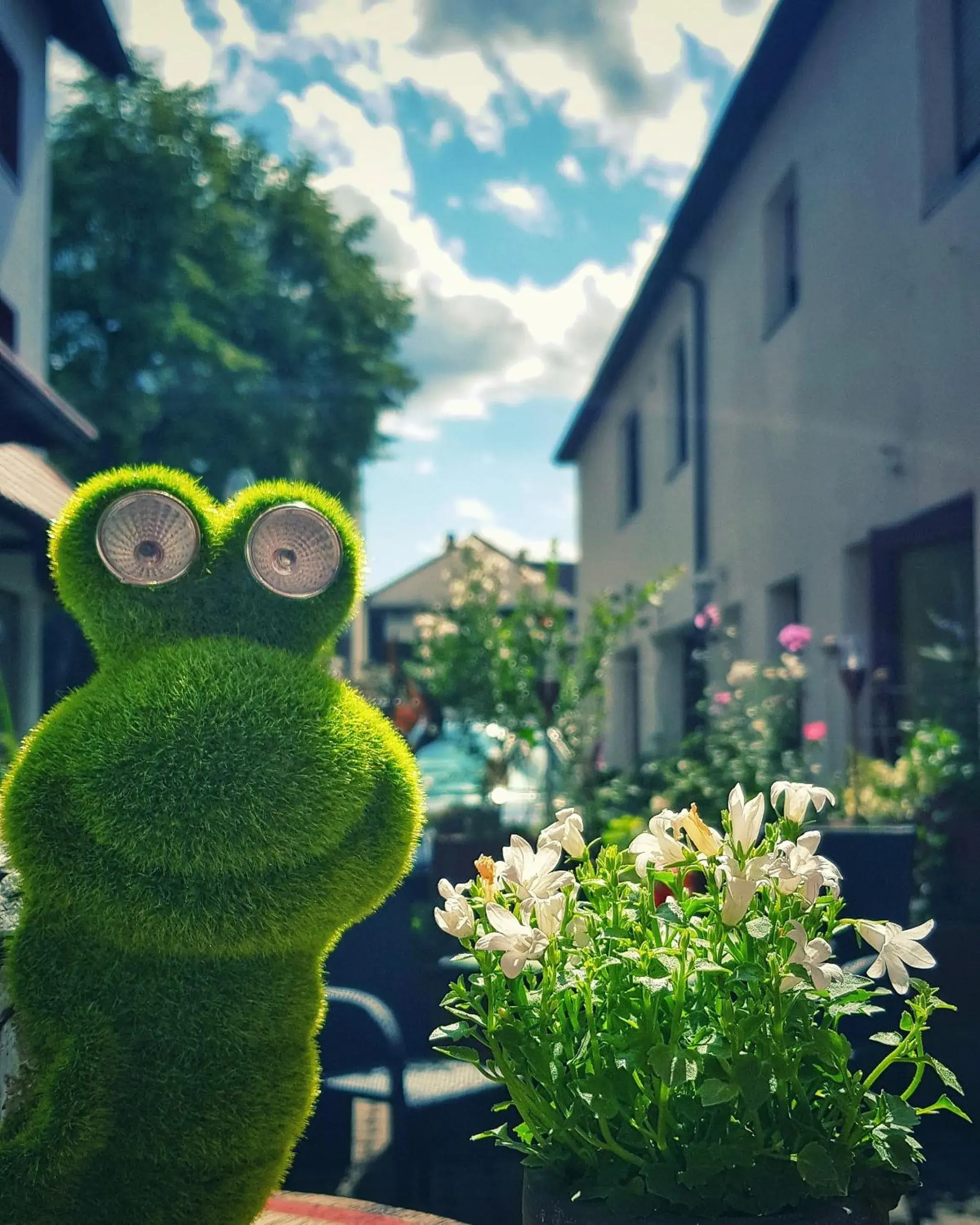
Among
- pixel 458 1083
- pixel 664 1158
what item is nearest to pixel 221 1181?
pixel 664 1158

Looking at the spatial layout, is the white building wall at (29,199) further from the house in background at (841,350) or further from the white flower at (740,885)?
the white flower at (740,885)

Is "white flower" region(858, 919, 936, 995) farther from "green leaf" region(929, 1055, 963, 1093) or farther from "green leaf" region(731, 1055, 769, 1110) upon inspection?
"green leaf" region(731, 1055, 769, 1110)

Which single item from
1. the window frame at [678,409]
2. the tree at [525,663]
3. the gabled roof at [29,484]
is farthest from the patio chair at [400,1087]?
the window frame at [678,409]

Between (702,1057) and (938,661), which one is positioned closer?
(702,1057)

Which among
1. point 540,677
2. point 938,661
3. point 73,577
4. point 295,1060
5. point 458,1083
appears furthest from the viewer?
point 540,677

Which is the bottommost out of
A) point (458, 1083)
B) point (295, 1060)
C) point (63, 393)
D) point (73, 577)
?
point (458, 1083)

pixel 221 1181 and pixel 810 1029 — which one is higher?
pixel 810 1029

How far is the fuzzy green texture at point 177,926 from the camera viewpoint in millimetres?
1541

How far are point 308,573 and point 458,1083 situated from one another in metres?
2.12

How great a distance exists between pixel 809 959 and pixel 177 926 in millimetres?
843

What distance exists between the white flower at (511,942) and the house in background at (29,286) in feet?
18.2

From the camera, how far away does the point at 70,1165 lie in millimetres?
1517

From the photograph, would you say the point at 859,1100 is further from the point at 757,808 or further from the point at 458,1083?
the point at 458,1083

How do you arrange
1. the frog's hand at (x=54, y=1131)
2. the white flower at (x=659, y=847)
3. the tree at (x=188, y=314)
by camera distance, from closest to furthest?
the white flower at (x=659, y=847) < the frog's hand at (x=54, y=1131) < the tree at (x=188, y=314)
